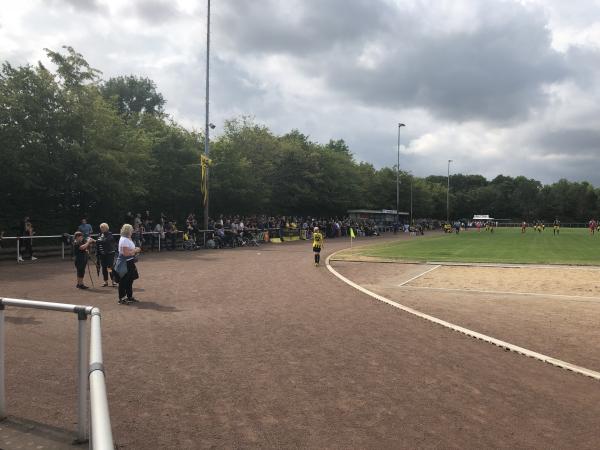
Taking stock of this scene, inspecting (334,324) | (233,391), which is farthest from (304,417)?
(334,324)

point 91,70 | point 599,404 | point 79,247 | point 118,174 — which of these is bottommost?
point 599,404

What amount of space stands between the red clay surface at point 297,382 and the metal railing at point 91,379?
46cm

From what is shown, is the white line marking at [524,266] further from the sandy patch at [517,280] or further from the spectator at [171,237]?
the spectator at [171,237]

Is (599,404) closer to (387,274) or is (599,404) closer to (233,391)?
(233,391)

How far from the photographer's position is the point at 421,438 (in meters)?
4.13

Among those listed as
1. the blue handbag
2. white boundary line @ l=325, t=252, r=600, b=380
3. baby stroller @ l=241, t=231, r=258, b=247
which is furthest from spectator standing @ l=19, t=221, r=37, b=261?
white boundary line @ l=325, t=252, r=600, b=380

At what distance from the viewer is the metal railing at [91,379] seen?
1847mm

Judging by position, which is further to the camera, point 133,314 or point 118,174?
point 118,174

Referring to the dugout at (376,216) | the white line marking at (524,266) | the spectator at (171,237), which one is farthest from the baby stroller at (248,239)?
the dugout at (376,216)

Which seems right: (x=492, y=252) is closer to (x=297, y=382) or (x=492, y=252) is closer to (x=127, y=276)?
(x=127, y=276)

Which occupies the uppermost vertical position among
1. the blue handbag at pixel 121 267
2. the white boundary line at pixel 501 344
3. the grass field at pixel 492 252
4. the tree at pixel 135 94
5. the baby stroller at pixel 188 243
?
the tree at pixel 135 94

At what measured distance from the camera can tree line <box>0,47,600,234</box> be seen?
2277cm

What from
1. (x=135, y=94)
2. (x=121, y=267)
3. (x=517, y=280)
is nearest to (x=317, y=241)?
(x=517, y=280)

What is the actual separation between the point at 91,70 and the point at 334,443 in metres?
26.5
